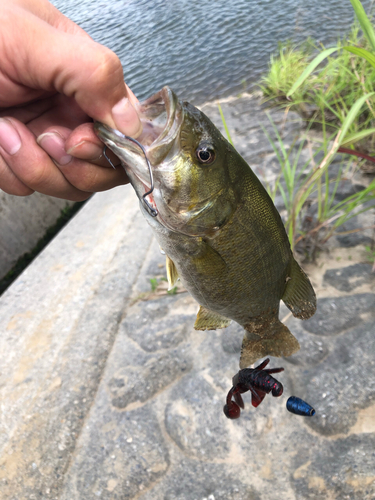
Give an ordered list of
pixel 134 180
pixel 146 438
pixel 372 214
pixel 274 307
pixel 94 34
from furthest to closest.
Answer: pixel 94 34 < pixel 372 214 < pixel 146 438 < pixel 274 307 < pixel 134 180

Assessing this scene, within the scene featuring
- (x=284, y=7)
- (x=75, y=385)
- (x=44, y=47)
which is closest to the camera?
(x=44, y=47)

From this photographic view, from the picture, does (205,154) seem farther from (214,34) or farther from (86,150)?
(214,34)

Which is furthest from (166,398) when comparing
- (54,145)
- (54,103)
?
(54,103)

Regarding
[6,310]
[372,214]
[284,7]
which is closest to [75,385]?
[6,310]

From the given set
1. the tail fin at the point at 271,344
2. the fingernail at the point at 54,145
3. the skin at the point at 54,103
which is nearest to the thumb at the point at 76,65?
the skin at the point at 54,103

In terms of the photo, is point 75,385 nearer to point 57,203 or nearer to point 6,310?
point 6,310

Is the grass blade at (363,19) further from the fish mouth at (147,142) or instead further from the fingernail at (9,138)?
the fingernail at (9,138)
